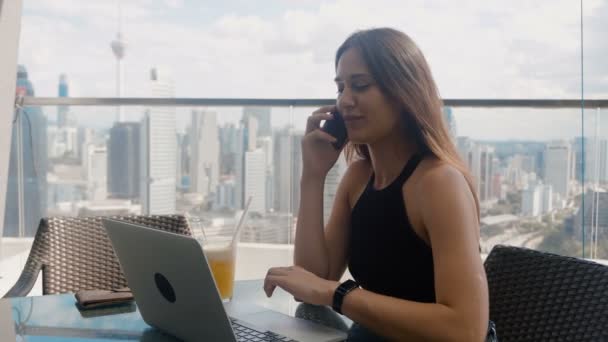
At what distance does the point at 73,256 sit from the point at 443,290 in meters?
1.32

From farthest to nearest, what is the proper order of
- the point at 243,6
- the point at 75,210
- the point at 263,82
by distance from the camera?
the point at 243,6
the point at 263,82
the point at 75,210

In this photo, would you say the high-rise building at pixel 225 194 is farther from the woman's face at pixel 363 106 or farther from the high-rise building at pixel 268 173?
the woman's face at pixel 363 106

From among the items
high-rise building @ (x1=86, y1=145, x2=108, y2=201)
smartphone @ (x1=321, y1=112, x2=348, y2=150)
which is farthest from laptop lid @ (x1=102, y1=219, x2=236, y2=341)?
high-rise building @ (x1=86, y1=145, x2=108, y2=201)

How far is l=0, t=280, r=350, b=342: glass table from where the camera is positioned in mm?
1213

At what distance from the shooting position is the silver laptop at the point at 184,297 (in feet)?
3.21

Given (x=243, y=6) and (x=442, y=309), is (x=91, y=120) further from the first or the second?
(x=243, y=6)

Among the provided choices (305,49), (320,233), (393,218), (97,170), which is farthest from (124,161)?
(305,49)

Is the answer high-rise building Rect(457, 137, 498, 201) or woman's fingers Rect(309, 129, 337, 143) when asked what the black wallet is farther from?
high-rise building Rect(457, 137, 498, 201)

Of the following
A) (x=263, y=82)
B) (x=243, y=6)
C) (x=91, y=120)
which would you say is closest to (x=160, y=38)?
(x=243, y=6)

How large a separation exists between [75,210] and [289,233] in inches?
58.1

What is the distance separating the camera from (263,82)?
756 cm

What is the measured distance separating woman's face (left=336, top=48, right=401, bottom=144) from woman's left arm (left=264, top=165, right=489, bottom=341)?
19 cm

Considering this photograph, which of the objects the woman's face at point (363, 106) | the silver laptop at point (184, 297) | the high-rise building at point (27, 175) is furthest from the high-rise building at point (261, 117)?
the silver laptop at point (184, 297)

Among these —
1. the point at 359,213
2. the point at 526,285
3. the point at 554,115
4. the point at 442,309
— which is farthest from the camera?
the point at 554,115
